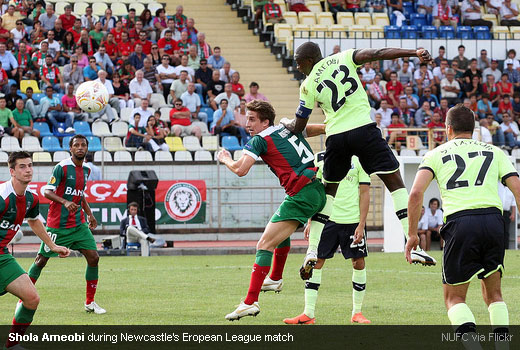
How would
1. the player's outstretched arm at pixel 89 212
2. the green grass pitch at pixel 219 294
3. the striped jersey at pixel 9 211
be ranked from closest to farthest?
the striped jersey at pixel 9 211 < the green grass pitch at pixel 219 294 < the player's outstretched arm at pixel 89 212

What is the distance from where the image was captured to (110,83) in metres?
25.4

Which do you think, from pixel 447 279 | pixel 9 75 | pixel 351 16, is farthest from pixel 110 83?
pixel 447 279

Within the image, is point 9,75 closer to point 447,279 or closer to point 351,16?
point 351,16

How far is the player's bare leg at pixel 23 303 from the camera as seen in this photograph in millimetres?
8281

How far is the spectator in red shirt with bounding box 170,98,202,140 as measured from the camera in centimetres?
2481

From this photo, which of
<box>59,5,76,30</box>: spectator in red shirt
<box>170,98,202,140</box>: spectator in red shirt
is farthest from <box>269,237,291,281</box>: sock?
<box>59,5,76,30</box>: spectator in red shirt

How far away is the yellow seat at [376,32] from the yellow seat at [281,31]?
262 centimetres

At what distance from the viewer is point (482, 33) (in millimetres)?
31297

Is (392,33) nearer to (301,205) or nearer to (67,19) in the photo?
(67,19)

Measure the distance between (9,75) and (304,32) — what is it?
9.77m

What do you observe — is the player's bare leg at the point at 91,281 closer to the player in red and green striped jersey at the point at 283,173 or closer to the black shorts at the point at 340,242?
the player in red and green striped jersey at the point at 283,173

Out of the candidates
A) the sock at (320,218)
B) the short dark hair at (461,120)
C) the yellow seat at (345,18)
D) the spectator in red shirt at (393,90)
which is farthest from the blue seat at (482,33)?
the short dark hair at (461,120)

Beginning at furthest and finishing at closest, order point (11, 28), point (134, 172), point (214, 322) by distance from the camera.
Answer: point (11, 28) → point (134, 172) → point (214, 322)

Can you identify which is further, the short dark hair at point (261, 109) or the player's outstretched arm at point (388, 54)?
the short dark hair at point (261, 109)
